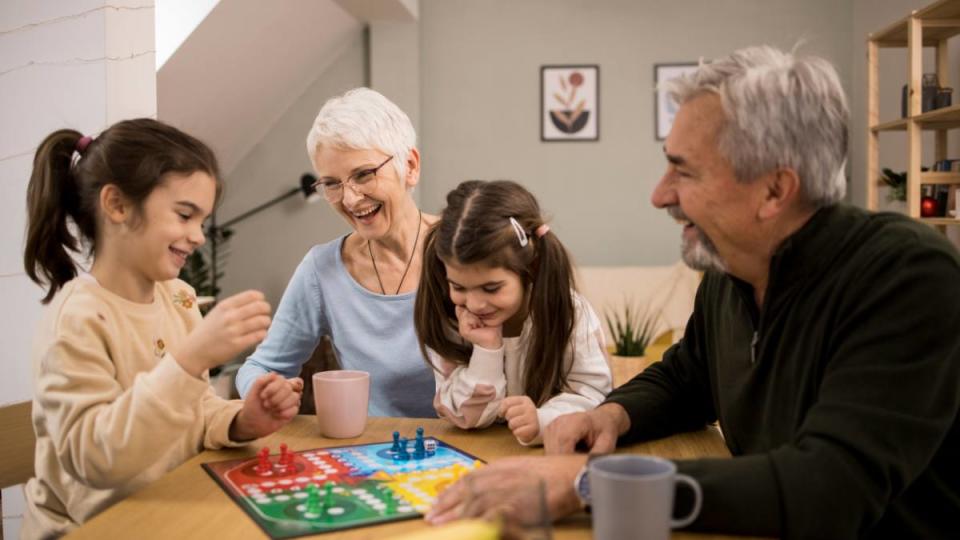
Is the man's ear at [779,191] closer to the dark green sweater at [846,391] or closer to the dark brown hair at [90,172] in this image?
the dark green sweater at [846,391]

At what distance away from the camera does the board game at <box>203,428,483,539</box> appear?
1.03m

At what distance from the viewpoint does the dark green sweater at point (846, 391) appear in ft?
3.23

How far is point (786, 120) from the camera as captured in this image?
1160 mm

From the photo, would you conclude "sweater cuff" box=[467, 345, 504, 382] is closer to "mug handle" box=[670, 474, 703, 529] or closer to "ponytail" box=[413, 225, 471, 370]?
"ponytail" box=[413, 225, 471, 370]

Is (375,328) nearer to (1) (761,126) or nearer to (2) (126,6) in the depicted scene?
(2) (126,6)

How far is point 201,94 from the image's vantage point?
14.9ft

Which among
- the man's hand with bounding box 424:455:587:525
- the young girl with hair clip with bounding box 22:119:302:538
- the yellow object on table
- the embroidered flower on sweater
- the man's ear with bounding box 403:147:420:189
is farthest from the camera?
the man's ear with bounding box 403:147:420:189

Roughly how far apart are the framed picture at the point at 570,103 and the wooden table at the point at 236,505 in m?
4.30

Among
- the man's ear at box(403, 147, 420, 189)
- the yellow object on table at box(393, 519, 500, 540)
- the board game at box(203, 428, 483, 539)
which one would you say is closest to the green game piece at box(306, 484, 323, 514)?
the board game at box(203, 428, 483, 539)

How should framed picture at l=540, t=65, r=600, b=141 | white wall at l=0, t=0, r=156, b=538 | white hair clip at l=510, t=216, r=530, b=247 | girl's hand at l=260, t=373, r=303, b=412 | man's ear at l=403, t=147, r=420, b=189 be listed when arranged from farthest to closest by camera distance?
framed picture at l=540, t=65, r=600, b=141 → man's ear at l=403, t=147, r=420, b=189 → white wall at l=0, t=0, r=156, b=538 → white hair clip at l=510, t=216, r=530, b=247 → girl's hand at l=260, t=373, r=303, b=412

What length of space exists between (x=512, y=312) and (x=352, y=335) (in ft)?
1.74

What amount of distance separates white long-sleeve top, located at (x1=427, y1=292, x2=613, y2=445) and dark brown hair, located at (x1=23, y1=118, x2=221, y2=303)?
1.86 feet

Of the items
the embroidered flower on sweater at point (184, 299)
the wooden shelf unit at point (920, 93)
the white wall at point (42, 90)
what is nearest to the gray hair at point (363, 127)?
the white wall at point (42, 90)

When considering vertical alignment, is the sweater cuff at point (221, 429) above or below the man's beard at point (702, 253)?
below
